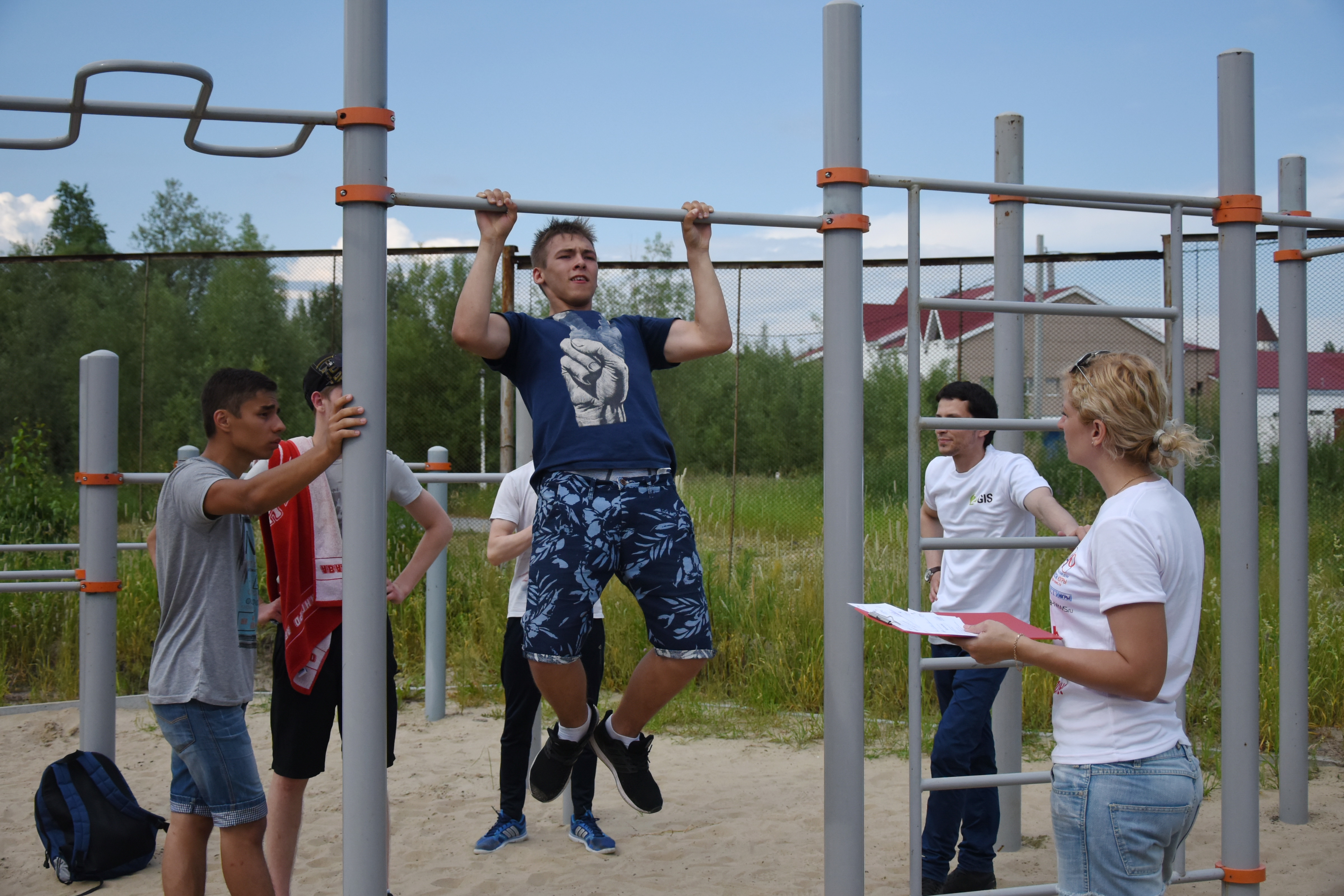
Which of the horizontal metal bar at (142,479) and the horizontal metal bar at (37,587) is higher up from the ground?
the horizontal metal bar at (142,479)

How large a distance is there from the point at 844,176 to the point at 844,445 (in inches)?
25.4

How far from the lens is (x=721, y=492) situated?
6852mm

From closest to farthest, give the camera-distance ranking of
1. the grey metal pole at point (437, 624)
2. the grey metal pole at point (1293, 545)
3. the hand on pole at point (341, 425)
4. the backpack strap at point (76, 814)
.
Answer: the hand on pole at point (341, 425), the backpack strap at point (76, 814), the grey metal pole at point (1293, 545), the grey metal pole at point (437, 624)

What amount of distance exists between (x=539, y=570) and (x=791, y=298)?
460cm

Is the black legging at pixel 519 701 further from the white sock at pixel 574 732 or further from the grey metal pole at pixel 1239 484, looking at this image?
the grey metal pole at pixel 1239 484

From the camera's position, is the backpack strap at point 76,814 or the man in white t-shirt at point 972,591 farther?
the backpack strap at point 76,814

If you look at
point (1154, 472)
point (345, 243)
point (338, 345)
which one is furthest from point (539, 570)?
point (338, 345)

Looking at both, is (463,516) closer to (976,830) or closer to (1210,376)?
(976,830)

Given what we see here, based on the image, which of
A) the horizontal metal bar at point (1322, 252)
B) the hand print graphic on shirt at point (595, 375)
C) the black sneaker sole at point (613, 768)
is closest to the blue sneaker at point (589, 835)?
the black sneaker sole at point (613, 768)

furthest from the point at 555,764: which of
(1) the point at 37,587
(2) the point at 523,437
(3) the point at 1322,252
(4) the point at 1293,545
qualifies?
(3) the point at 1322,252

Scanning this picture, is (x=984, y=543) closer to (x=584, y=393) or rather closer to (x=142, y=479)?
(x=584, y=393)

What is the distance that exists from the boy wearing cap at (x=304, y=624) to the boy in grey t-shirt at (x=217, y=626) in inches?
6.7

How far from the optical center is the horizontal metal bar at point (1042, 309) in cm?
256

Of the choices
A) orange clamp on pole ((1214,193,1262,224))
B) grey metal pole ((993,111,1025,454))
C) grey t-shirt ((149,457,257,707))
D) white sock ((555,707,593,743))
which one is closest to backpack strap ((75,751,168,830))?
grey t-shirt ((149,457,257,707))
